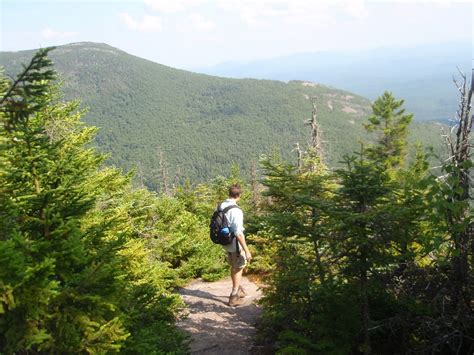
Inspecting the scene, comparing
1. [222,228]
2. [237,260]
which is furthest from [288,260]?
[237,260]

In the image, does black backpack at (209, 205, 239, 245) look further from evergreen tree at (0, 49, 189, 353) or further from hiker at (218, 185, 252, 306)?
evergreen tree at (0, 49, 189, 353)

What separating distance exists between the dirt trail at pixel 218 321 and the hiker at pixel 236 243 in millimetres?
393

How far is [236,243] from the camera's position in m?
7.30

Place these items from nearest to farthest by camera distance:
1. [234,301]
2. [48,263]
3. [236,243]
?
[48,263], [236,243], [234,301]

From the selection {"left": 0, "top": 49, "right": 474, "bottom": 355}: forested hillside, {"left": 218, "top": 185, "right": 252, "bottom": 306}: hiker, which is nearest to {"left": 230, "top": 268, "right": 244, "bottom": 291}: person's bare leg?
{"left": 218, "top": 185, "right": 252, "bottom": 306}: hiker

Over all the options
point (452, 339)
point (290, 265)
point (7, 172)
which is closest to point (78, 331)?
point (7, 172)

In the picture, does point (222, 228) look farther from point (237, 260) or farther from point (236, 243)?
point (237, 260)

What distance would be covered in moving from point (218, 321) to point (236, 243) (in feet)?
→ 4.66

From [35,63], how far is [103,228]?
6.66 ft

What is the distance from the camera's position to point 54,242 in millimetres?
3480

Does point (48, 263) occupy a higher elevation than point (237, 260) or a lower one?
higher

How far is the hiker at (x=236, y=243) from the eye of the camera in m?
7.08

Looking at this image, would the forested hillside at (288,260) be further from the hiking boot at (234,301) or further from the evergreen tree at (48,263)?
the hiking boot at (234,301)

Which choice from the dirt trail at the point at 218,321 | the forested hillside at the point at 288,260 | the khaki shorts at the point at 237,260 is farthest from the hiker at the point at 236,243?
the forested hillside at the point at 288,260
